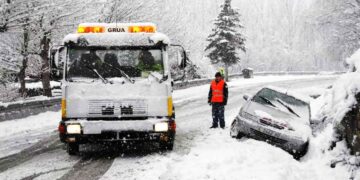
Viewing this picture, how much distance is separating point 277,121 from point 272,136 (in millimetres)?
347

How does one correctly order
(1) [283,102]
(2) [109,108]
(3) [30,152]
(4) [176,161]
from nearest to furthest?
(4) [176,161] → (2) [109,108] → (3) [30,152] → (1) [283,102]

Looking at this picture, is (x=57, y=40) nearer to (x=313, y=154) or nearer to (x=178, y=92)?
(x=178, y=92)

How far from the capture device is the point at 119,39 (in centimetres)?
887

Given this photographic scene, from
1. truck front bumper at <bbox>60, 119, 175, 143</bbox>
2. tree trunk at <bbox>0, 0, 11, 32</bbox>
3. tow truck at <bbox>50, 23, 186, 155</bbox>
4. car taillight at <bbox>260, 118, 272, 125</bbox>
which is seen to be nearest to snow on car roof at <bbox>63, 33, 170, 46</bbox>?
tow truck at <bbox>50, 23, 186, 155</bbox>

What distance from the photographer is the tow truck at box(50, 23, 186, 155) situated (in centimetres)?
841

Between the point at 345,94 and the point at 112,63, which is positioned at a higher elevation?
the point at 112,63

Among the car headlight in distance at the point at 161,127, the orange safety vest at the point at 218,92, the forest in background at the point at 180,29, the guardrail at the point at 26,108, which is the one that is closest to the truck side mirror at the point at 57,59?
the car headlight in distance at the point at 161,127

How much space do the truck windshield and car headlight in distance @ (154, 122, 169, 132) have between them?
1.00m

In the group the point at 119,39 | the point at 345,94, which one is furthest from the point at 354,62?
the point at 119,39

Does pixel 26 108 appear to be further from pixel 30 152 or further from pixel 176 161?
pixel 176 161

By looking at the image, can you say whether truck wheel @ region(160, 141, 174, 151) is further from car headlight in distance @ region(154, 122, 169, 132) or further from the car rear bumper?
the car rear bumper

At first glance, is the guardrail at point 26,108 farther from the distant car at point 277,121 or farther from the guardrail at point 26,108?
the distant car at point 277,121

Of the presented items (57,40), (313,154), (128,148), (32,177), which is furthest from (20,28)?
(313,154)

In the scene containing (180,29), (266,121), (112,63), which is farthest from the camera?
(180,29)
